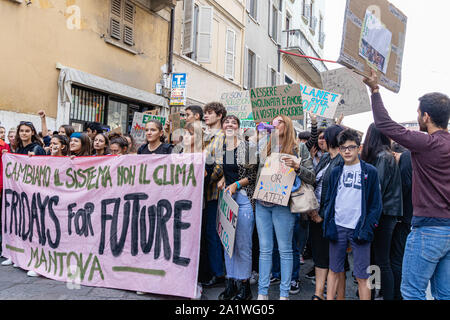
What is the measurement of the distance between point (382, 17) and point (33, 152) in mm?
4472

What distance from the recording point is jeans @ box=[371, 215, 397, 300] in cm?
318

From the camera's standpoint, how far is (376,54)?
9.02 ft

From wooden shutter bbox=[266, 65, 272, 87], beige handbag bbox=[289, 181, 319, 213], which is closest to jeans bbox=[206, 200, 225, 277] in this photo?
beige handbag bbox=[289, 181, 319, 213]

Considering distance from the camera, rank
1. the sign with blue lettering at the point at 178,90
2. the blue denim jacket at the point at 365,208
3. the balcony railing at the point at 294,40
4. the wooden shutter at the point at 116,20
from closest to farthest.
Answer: the blue denim jacket at the point at 365,208, the wooden shutter at the point at 116,20, the sign with blue lettering at the point at 178,90, the balcony railing at the point at 294,40

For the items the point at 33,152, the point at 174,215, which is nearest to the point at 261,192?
the point at 174,215

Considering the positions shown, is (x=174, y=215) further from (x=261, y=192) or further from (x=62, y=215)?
(x=62, y=215)

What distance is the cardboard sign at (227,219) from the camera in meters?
3.25

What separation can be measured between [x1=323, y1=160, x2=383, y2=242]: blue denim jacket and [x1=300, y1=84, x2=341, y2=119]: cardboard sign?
134 inches

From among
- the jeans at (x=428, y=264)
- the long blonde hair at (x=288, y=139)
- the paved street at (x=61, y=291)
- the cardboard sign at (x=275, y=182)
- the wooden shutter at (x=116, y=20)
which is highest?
the wooden shutter at (x=116, y=20)

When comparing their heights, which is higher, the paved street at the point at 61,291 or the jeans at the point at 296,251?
the jeans at the point at 296,251

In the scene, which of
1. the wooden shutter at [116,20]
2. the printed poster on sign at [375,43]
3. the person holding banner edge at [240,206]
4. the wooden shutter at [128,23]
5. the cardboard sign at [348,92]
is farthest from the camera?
the wooden shutter at [128,23]

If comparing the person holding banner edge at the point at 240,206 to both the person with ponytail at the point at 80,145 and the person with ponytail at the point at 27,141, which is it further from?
the person with ponytail at the point at 27,141

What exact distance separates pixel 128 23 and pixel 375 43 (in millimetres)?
8987

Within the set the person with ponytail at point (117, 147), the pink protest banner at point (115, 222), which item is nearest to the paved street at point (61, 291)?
the pink protest banner at point (115, 222)
